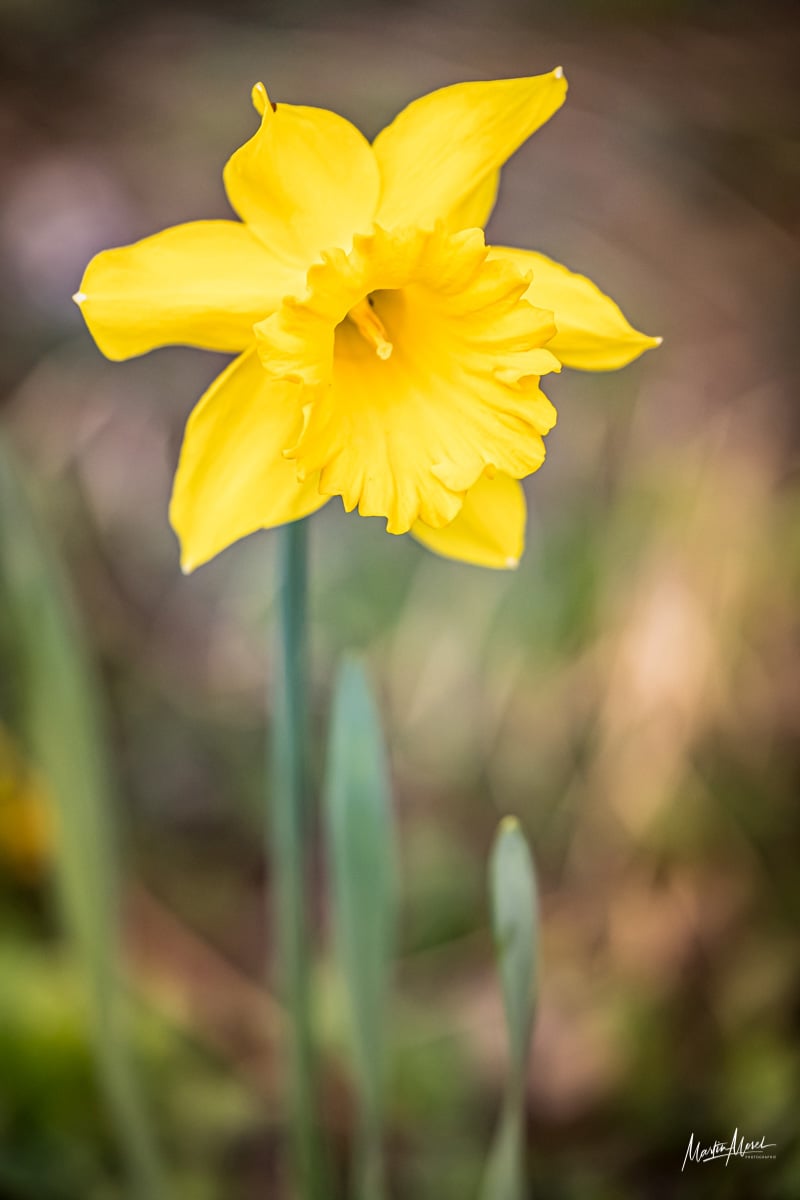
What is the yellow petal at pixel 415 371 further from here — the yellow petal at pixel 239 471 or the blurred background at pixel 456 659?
the blurred background at pixel 456 659

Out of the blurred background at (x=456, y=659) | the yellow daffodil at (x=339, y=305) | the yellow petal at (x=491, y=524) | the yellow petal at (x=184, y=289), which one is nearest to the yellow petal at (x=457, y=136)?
the yellow daffodil at (x=339, y=305)

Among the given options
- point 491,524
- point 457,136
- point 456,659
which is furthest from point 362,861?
point 456,659

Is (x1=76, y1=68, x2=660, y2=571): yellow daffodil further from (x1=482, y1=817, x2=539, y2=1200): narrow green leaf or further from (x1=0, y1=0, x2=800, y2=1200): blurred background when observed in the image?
(x1=0, y1=0, x2=800, y2=1200): blurred background

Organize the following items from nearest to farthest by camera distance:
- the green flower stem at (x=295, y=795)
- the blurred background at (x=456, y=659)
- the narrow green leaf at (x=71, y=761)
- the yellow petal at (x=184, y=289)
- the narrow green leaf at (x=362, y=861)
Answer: the yellow petal at (x=184, y=289) → the green flower stem at (x=295, y=795) → the narrow green leaf at (x=362, y=861) → the narrow green leaf at (x=71, y=761) → the blurred background at (x=456, y=659)

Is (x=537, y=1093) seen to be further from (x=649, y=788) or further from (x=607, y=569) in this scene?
(x=607, y=569)

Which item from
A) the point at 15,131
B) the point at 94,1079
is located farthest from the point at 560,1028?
the point at 15,131

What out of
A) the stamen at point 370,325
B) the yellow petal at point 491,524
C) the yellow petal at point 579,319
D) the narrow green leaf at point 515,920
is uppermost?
the stamen at point 370,325
